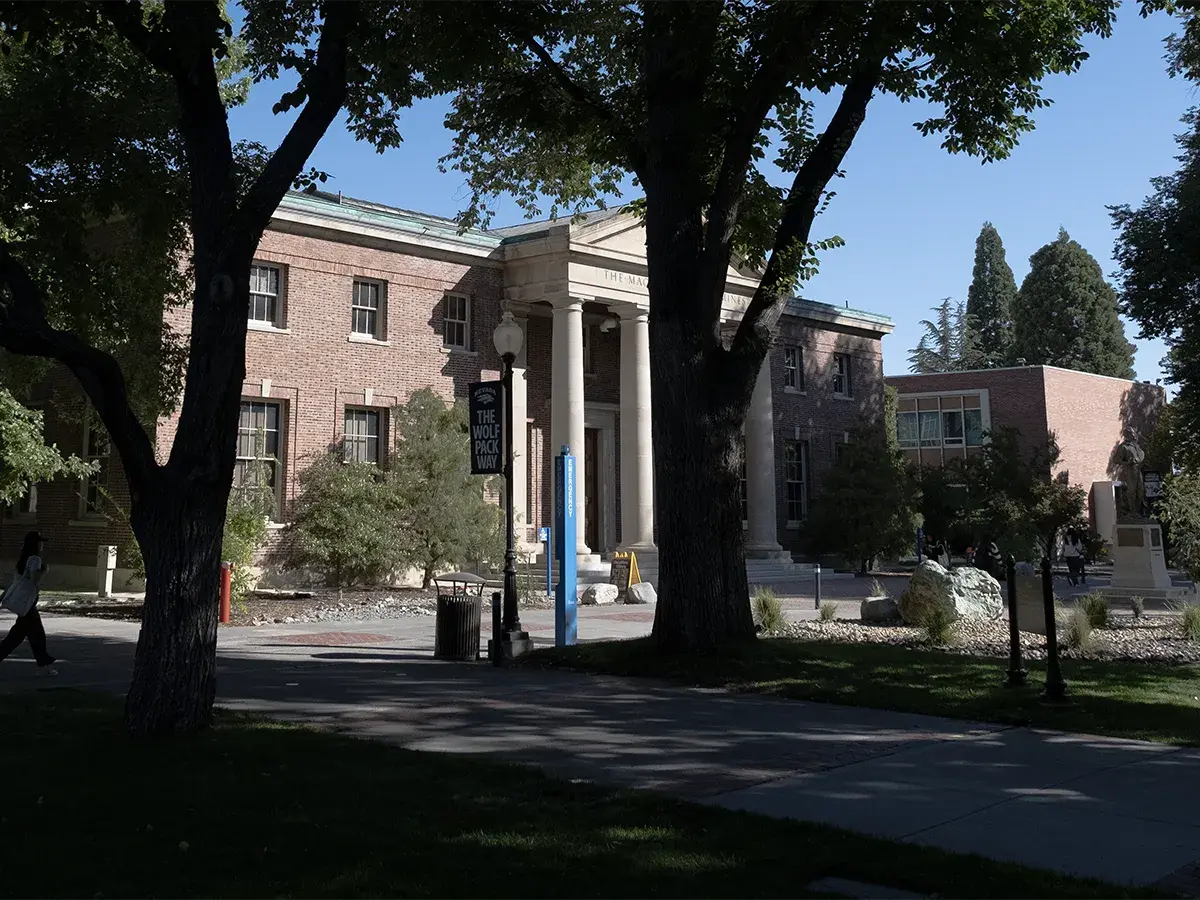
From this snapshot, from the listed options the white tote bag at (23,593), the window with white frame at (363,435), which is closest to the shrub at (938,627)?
the white tote bag at (23,593)

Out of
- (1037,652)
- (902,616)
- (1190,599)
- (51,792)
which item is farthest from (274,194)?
(1190,599)

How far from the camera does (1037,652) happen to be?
13.5m

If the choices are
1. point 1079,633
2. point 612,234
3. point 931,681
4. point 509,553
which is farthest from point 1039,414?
point 931,681

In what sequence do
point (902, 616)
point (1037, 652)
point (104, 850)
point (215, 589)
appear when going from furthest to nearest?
point (902, 616)
point (1037, 652)
point (215, 589)
point (104, 850)

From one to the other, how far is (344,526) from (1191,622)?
16.2 meters

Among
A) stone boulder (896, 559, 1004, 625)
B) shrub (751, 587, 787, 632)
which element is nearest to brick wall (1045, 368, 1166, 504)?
stone boulder (896, 559, 1004, 625)

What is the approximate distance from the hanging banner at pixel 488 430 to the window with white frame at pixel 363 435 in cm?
1236

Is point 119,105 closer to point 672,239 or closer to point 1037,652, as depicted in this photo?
point 672,239

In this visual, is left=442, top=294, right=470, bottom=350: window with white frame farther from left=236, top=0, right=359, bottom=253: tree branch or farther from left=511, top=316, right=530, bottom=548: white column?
left=236, top=0, right=359, bottom=253: tree branch

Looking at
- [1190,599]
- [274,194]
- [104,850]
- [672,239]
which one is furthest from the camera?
[1190,599]

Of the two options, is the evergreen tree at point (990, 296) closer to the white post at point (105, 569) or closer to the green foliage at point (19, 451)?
the white post at point (105, 569)

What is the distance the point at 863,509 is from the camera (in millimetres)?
34250

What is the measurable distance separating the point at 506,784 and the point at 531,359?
24.0m

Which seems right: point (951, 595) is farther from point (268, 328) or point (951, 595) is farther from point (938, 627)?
point (268, 328)
